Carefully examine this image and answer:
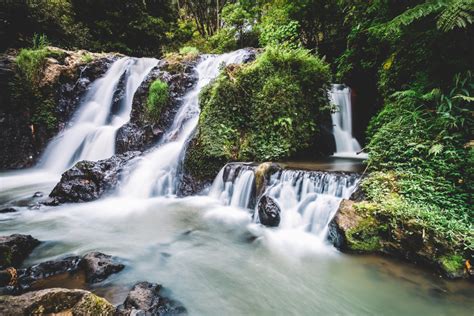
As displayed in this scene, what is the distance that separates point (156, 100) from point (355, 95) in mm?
7118

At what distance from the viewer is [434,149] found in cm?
446

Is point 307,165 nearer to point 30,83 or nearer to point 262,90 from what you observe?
point 262,90

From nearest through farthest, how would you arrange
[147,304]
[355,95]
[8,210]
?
1. [147,304]
2. [8,210]
3. [355,95]

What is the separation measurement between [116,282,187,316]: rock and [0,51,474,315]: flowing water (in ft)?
0.64

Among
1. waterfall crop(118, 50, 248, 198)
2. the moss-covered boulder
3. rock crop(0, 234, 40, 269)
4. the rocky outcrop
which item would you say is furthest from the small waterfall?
rock crop(0, 234, 40, 269)

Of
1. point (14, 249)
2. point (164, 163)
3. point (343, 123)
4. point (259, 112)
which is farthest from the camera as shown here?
point (343, 123)

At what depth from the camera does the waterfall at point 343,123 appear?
9.16 m

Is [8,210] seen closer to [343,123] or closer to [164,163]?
[164,163]

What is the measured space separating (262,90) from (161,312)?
6166 millimetres

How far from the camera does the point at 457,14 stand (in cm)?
438

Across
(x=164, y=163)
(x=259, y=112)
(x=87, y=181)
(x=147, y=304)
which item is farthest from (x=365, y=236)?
(x=87, y=181)

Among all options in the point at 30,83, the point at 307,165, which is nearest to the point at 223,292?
the point at 307,165

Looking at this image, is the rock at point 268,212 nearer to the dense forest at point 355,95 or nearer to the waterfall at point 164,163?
the dense forest at point 355,95

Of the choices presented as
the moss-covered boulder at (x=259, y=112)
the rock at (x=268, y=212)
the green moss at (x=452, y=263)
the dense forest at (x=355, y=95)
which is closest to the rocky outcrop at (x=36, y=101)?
the dense forest at (x=355, y=95)
